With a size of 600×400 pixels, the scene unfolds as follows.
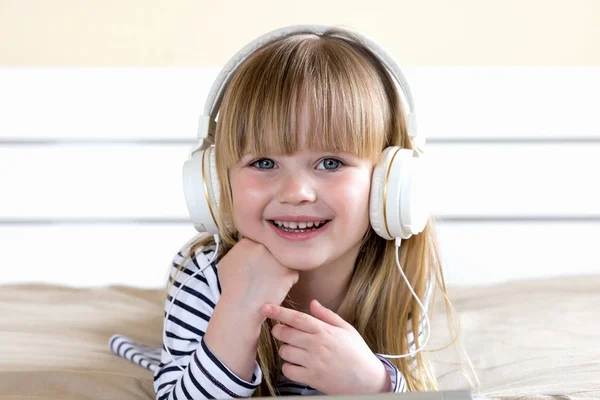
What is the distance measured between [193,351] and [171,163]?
1091 mm

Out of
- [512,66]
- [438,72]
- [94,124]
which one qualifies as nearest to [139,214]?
[94,124]

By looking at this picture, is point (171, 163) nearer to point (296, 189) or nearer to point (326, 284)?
point (326, 284)

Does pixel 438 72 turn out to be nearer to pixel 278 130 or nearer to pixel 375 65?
pixel 375 65

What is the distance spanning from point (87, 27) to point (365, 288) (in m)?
1.29

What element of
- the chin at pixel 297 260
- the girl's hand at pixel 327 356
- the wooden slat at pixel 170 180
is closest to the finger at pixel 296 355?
the girl's hand at pixel 327 356

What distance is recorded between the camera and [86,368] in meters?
1.19

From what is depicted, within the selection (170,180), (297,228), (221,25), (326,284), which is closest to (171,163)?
(170,180)

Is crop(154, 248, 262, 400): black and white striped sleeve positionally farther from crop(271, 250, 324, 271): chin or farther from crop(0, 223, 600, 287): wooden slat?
crop(0, 223, 600, 287): wooden slat

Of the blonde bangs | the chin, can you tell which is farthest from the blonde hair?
the chin

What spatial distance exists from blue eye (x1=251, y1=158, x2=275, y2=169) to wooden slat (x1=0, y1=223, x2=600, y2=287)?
1.16m

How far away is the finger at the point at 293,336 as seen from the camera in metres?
0.98

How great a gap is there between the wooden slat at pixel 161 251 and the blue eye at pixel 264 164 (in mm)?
1158

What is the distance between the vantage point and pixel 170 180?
2160 mm

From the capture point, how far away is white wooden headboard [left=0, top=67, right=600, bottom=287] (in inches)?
83.9
